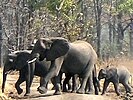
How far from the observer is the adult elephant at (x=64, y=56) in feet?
29.5

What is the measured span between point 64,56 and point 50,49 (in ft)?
1.10

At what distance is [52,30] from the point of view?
Result: 871 inches

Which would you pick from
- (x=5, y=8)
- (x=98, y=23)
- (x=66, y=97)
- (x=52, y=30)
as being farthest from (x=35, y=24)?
(x=66, y=97)

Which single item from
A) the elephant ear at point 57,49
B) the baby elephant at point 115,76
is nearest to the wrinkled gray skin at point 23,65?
the elephant ear at point 57,49

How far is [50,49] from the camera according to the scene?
9.19 m

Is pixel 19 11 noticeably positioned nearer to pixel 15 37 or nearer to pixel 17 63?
pixel 15 37

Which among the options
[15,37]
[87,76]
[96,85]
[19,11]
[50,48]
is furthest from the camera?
[19,11]

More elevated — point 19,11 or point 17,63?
point 19,11

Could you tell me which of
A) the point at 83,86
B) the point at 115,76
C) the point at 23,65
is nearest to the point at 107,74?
the point at 115,76

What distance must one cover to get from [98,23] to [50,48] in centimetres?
2286

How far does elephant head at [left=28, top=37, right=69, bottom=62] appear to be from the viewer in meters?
9.02

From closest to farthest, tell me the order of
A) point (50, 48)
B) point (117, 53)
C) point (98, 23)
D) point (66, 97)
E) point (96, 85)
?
point (66, 97), point (50, 48), point (96, 85), point (98, 23), point (117, 53)

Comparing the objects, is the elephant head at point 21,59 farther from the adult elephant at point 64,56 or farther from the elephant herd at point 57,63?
the adult elephant at point 64,56

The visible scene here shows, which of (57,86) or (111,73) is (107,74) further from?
(57,86)
